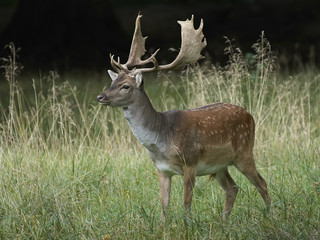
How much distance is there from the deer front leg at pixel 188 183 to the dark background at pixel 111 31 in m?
6.60

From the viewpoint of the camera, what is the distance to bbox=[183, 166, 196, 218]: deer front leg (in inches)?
230

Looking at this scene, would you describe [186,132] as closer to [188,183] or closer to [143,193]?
[188,183]

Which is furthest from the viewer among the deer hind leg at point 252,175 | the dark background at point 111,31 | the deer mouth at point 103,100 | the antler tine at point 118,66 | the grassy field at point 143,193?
the dark background at point 111,31

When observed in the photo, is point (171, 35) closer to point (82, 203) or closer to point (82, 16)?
point (82, 16)

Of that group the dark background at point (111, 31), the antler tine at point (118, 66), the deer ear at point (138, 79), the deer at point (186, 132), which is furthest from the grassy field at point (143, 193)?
the dark background at point (111, 31)

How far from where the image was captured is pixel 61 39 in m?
16.1

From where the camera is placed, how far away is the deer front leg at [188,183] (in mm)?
5842

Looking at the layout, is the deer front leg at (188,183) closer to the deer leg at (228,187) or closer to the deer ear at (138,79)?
the deer leg at (228,187)

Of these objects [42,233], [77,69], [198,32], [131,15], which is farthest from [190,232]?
[131,15]

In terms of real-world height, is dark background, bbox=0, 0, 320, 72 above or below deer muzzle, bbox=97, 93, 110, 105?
below

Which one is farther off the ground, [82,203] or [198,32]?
[198,32]

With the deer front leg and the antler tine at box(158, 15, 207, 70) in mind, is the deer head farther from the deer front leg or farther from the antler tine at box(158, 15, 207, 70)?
the deer front leg

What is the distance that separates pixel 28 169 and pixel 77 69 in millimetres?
8037

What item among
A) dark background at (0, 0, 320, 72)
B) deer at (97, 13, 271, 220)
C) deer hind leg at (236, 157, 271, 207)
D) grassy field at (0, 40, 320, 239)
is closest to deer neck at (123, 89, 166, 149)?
deer at (97, 13, 271, 220)
